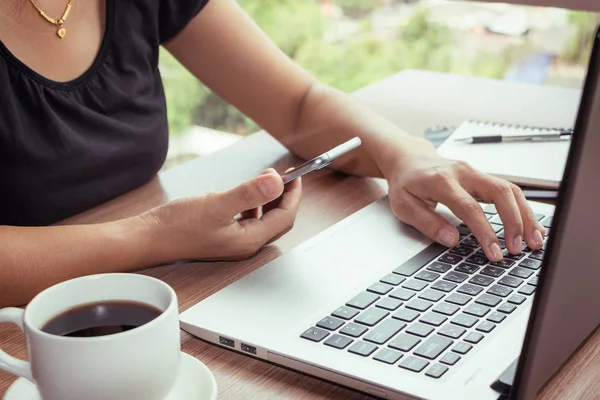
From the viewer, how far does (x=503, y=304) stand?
2.40 ft

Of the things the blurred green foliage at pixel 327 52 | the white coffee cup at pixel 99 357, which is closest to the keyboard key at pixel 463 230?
the white coffee cup at pixel 99 357

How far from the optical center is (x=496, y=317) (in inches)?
27.8

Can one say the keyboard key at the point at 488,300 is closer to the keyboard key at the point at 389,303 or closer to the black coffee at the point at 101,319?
the keyboard key at the point at 389,303

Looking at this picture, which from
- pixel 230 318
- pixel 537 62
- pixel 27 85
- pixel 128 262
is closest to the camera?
pixel 230 318

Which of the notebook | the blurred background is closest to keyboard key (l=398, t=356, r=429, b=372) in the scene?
the notebook

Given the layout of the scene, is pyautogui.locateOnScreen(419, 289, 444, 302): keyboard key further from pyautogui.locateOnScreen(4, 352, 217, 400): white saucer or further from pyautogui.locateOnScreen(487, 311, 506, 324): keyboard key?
pyautogui.locateOnScreen(4, 352, 217, 400): white saucer

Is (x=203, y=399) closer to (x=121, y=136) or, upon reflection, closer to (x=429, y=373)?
(x=429, y=373)

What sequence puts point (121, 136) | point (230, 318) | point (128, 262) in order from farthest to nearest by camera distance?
1. point (121, 136)
2. point (128, 262)
3. point (230, 318)

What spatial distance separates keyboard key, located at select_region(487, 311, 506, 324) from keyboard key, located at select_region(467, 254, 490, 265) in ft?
0.38

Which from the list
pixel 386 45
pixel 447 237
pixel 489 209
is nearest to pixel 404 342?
pixel 447 237

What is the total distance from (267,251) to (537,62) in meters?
2.26

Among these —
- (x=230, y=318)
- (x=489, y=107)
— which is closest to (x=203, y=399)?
(x=230, y=318)

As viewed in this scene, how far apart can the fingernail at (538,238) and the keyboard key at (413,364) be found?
27 centimetres

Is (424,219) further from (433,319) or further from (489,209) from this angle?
(433,319)
